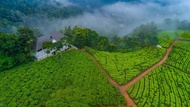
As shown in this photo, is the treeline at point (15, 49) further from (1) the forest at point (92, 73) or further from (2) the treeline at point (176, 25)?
(2) the treeline at point (176, 25)

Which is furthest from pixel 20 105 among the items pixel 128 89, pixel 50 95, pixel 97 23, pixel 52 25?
pixel 97 23

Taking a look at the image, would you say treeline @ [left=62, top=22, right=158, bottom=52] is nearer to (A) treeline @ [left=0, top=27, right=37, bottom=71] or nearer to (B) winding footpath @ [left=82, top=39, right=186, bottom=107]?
(B) winding footpath @ [left=82, top=39, right=186, bottom=107]

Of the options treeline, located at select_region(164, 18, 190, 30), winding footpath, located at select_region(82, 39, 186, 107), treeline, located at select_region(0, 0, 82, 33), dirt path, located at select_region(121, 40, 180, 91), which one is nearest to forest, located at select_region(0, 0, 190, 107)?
winding footpath, located at select_region(82, 39, 186, 107)

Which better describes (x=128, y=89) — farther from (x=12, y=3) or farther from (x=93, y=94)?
(x=12, y=3)

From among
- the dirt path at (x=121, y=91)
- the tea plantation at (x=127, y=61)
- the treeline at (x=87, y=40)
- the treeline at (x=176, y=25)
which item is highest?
the treeline at (x=176, y=25)

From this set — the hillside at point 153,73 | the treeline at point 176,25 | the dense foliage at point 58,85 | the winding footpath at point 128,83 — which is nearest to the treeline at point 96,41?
the hillside at point 153,73

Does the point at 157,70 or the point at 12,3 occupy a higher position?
the point at 12,3
